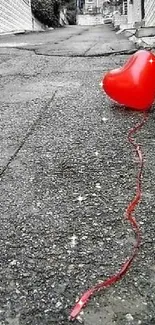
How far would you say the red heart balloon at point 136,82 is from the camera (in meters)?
3.61

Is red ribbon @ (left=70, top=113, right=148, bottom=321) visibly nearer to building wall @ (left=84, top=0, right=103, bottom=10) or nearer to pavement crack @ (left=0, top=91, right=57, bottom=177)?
pavement crack @ (left=0, top=91, right=57, bottom=177)

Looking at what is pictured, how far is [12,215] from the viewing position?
80.7 inches

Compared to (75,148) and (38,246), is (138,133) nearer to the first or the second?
(75,148)

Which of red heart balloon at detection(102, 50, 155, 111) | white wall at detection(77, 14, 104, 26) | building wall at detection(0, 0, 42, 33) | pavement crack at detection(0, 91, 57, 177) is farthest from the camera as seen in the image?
white wall at detection(77, 14, 104, 26)

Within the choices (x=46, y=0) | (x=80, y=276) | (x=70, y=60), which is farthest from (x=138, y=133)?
(x=46, y=0)

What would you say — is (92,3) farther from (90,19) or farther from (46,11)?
(46,11)

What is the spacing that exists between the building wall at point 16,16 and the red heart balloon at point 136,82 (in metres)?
14.5

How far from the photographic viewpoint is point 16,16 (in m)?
20.6

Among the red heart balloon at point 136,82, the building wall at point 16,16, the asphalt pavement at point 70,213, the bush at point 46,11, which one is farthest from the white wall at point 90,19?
the asphalt pavement at point 70,213

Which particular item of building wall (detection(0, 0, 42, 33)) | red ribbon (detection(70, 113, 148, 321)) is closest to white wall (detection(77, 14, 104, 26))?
building wall (detection(0, 0, 42, 33))

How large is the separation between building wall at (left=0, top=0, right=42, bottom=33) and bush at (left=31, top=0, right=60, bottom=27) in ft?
2.57

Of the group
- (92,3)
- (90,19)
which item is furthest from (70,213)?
(92,3)

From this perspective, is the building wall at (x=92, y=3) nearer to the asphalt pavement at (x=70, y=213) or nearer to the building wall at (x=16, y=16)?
the building wall at (x=16, y=16)

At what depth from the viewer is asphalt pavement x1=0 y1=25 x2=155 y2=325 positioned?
1.43m
